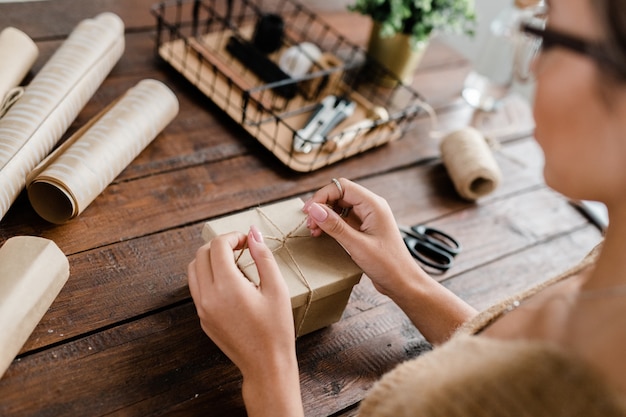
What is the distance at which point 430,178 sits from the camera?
3.86ft

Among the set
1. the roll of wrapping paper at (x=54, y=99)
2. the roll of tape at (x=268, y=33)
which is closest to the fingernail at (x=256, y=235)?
the roll of wrapping paper at (x=54, y=99)

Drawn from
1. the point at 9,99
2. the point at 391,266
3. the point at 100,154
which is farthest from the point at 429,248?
the point at 9,99

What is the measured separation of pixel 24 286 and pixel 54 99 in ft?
1.14

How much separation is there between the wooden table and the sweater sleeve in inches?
6.7

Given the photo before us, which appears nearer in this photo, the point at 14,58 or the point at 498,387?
the point at 498,387

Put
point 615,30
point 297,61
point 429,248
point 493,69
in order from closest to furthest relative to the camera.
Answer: point 615,30
point 429,248
point 297,61
point 493,69

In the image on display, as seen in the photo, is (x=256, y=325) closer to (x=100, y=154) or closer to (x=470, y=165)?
(x=100, y=154)

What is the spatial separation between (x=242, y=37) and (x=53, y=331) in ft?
2.58

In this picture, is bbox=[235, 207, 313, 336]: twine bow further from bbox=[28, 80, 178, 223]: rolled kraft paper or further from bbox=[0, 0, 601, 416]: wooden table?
bbox=[28, 80, 178, 223]: rolled kraft paper

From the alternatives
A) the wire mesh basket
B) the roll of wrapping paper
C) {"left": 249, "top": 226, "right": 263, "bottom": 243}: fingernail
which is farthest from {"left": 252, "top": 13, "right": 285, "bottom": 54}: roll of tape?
{"left": 249, "top": 226, "right": 263, "bottom": 243}: fingernail

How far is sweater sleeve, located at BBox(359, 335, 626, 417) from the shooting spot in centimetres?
53

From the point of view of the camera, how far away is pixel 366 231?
83 centimetres

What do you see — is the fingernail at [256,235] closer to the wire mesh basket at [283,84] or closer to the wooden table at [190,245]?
the wooden table at [190,245]

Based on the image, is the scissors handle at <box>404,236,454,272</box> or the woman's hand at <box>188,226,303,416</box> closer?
the woman's hand at <box>188,226,303,416</box>
